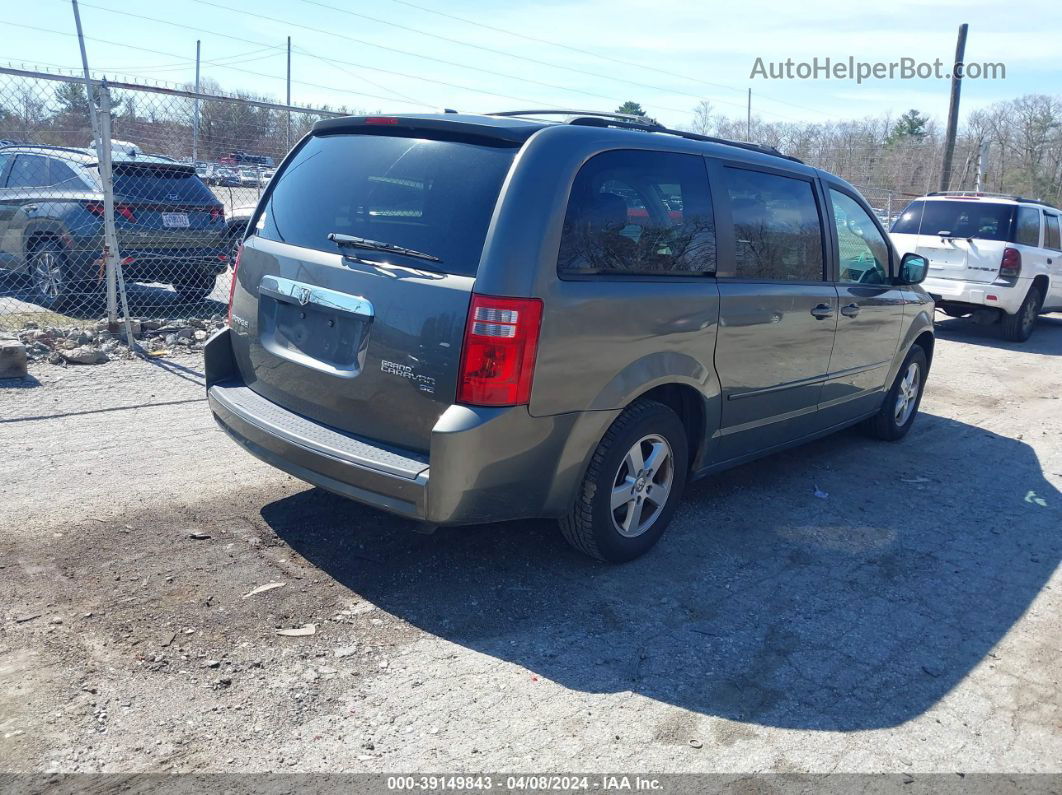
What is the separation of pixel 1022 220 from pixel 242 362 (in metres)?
11.7

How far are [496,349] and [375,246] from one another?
2.44ft

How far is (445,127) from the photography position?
3.76m

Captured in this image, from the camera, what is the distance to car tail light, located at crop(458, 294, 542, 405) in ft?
10.9

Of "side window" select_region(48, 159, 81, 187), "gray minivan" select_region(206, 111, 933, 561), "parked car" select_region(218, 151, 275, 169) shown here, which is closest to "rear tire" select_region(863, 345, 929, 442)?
"gray minivan" select_region(206, 111, 933, 561)

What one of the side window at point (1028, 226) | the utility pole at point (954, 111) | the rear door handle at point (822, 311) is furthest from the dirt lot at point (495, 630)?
the utility pole at point (954, 111)

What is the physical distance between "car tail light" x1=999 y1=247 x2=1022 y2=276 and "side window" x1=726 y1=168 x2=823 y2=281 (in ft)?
27.0

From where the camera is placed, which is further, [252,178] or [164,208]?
[252,178]

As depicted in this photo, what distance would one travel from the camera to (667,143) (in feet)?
13.8

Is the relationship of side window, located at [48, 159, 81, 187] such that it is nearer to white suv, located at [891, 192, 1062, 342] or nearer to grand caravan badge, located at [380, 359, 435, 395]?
grand caravan badge, located at [380, 359, 435, 395]

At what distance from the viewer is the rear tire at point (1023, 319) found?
12.3 m

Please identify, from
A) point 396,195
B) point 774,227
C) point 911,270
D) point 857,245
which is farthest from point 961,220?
point 396,195

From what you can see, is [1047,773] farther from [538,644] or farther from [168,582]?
[168,582]

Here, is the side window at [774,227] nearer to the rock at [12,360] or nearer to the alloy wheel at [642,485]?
the alloy wheel at [642,485]

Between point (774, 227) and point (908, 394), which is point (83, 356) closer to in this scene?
point (774, 227)
